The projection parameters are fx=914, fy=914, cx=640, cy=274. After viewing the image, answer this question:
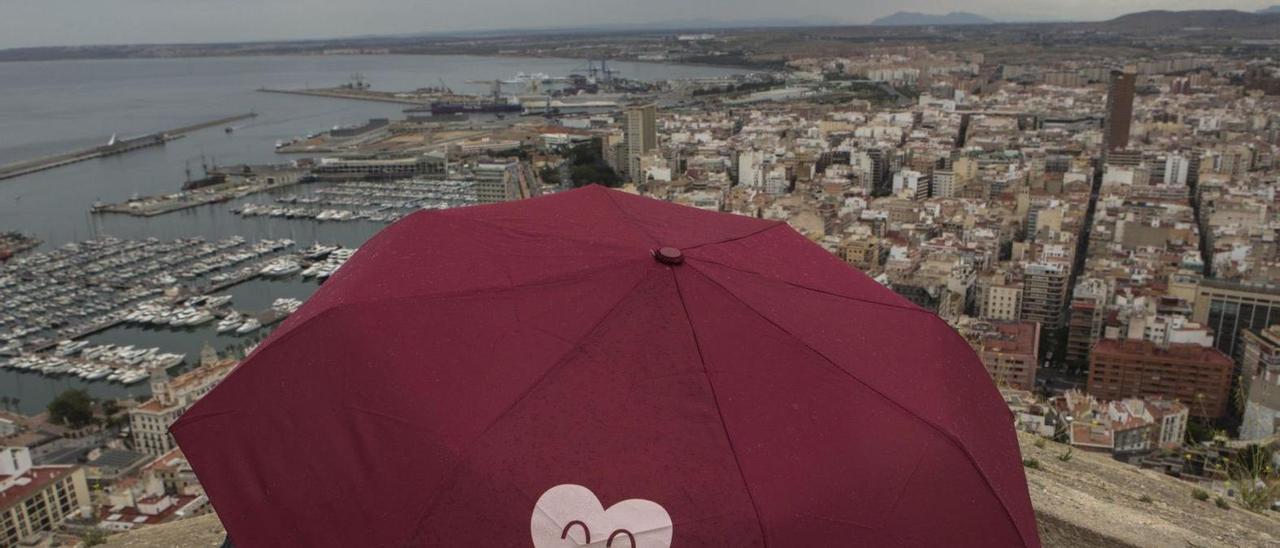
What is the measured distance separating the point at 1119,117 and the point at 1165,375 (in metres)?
12.7

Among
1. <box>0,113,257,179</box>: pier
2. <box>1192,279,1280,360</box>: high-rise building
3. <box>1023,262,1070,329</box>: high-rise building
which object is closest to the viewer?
<box>1192,279,1280,360</box>: high-rise building

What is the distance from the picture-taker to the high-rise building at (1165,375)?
23.4ft

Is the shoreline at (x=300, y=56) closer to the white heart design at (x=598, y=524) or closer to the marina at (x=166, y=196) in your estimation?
the marina at (x=166, y=196)

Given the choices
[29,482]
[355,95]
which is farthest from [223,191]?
[355,95]

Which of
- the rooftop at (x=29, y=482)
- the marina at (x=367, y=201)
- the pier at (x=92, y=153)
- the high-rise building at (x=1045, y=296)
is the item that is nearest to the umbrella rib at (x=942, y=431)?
the rooftop at (x=29, y=482)

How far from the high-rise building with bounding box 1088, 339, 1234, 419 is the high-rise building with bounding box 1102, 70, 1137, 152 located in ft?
38.8

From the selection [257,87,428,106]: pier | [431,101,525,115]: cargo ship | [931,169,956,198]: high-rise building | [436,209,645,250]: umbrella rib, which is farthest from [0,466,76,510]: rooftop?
[257,87,428,106]: pier

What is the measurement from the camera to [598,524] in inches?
29.3

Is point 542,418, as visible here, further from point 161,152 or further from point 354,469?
point 161,152

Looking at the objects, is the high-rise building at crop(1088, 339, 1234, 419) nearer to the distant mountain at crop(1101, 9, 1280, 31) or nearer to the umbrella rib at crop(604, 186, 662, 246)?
the umbrella rib at crop(604, 186, 662, 246)

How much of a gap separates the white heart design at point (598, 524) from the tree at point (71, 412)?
8.62 m

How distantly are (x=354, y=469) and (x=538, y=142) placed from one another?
21332mm

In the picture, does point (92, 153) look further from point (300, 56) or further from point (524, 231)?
point (300, 56)

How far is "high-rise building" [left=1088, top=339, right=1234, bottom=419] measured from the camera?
713 cm
